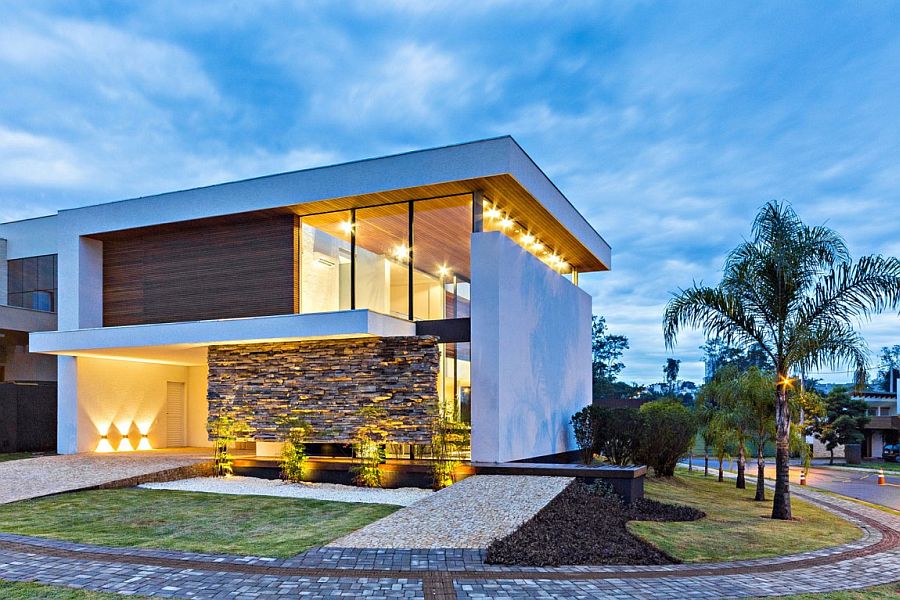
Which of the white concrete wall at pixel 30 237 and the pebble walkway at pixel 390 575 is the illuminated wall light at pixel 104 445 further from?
the pebble walkway at pixel 390 575

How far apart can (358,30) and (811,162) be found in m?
23.2

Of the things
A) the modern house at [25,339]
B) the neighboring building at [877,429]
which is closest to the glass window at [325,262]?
the modern house at [25,339]

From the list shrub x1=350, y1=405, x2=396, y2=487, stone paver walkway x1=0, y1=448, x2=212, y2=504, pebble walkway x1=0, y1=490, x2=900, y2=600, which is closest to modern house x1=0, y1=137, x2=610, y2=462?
shrub x1=350, y1=405, x2=396, y2=487

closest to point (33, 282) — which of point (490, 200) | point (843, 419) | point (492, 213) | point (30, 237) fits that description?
point (30, 237)

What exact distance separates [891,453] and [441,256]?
1488 inches

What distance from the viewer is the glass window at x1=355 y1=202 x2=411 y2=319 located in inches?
521

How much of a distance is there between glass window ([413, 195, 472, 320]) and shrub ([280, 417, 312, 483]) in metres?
3.23

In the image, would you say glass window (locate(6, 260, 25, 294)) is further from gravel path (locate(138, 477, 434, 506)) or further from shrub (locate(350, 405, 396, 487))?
shrub (locate(350, 405, 396, 487))

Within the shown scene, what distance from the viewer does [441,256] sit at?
13.7 m

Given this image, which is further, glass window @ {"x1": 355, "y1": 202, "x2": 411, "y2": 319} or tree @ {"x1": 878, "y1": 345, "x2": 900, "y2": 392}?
tree @ {"x1": 878, "y1": 345, "x2": 900, "y2": 392}

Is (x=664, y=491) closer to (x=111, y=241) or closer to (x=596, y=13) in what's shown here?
(x=596, y=13)

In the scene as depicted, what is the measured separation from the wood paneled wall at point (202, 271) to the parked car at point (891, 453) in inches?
1534

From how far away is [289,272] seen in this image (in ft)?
45.2

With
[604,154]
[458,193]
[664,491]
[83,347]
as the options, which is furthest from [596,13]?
[604,154]
